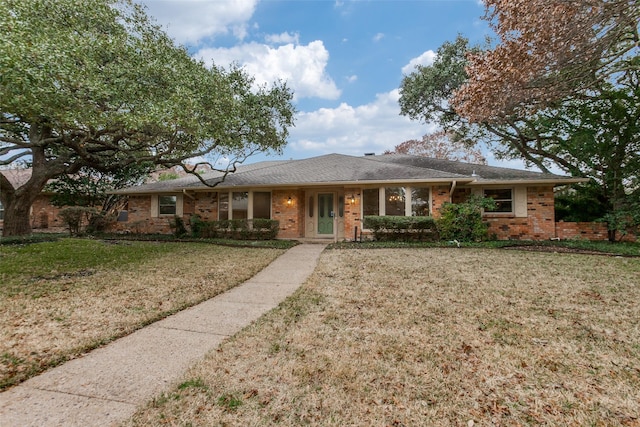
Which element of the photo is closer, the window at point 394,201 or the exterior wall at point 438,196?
the exterior wall at point 438,196

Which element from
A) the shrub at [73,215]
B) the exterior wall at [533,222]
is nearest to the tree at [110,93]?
the shrub at [73,215]

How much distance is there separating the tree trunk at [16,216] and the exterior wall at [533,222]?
1769 cm

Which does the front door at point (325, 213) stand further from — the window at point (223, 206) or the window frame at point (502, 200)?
the window frame at point (502, 200)

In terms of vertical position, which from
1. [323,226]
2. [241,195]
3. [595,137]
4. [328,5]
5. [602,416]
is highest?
[328,5]

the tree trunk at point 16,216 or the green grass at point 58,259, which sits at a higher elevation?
the tree trunk at point 16,216

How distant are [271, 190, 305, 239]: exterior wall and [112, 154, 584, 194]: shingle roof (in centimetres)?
70

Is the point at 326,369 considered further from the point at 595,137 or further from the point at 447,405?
the point at 595,137

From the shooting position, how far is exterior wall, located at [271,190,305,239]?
42.2ft

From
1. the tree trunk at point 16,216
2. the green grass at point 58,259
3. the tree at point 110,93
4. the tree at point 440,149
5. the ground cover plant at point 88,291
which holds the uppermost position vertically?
the tree at point 440,149

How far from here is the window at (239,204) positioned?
44.2ft

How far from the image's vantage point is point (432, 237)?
437 inches

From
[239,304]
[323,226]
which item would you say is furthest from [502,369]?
[323,226]

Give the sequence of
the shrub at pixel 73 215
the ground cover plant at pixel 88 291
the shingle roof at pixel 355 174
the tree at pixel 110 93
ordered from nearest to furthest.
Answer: the ground cover plant at pixel 88 291, the tree at pixel 110 93, the shingle roof at pixel 355 174, the shrub at pixel 73 215

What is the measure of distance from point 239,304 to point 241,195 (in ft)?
31.5
